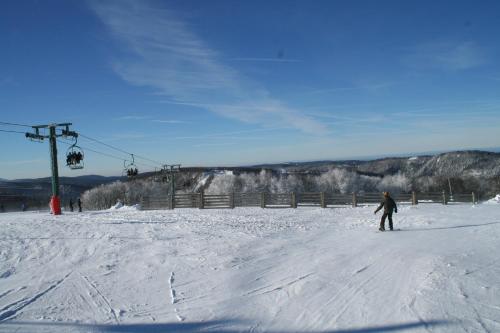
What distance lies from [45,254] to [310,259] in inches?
265

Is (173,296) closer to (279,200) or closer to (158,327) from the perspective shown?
(158,327)

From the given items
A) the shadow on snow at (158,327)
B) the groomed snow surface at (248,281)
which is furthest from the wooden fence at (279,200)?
the shadow on snow at (158,327)

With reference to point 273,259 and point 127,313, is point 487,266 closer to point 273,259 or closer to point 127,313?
point 273,259

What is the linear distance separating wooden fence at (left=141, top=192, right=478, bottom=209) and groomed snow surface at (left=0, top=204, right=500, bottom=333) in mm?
12416

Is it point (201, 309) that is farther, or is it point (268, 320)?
point (201, 309)

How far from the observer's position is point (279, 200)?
27828 mm

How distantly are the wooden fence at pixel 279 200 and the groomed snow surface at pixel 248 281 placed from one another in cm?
1242

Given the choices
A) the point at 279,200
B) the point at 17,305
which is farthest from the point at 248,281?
the point at 279,200

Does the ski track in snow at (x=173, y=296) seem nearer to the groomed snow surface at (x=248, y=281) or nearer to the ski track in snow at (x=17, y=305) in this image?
the groomed snow surface at (x=248, y=281)

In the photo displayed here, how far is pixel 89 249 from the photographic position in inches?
444

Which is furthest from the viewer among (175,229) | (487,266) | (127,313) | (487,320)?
(175,229)

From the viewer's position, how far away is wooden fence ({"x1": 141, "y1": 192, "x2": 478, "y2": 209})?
88.0ft

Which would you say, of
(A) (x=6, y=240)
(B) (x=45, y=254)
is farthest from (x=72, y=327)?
(A) (x=6, y=240)

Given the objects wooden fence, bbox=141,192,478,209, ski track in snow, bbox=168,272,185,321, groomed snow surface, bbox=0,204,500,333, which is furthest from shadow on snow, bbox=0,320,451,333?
wooden fence, bbox=141,192,478,209
